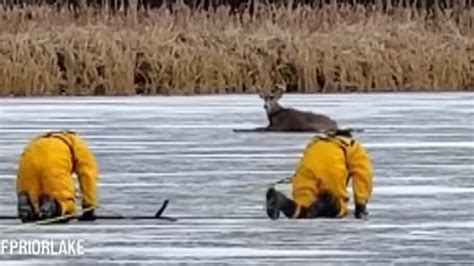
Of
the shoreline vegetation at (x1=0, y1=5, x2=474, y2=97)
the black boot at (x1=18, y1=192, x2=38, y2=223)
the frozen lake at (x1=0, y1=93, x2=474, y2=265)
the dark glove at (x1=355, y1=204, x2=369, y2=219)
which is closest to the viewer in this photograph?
the frozen lake at (x1=0, y1=93, x2=474, y2=265)

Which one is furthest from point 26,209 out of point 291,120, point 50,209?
point 291,120

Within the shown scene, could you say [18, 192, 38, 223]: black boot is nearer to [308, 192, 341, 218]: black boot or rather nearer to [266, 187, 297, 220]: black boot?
[266, 187, 297, 220]: black boot

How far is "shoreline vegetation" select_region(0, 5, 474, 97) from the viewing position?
24547mm

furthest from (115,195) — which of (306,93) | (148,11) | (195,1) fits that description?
(195,1)

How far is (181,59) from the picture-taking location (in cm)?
2498

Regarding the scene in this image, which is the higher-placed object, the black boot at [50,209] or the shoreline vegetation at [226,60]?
the black boot at [50,209]

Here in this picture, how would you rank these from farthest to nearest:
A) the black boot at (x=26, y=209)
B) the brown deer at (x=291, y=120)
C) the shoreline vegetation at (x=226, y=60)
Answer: the shoreline vegetation at (x=226, y=60) < the brown deer at (x=291, y=120) < the black boot at (x=26, y=209)

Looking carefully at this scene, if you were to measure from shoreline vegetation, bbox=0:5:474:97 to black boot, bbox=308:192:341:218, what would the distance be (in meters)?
14.0

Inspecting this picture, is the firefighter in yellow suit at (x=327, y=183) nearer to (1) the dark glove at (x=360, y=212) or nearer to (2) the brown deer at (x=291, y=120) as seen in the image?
(1) the dark glove at (x=360, y=212)

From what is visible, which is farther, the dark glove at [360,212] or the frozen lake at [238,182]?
the dark glove at [360,212]

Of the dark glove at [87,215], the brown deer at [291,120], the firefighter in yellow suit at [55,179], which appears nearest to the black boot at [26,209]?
the firefighter in yellow suit at [55,179]

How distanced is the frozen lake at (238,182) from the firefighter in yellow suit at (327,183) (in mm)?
108

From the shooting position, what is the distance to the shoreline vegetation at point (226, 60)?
24.5 metres

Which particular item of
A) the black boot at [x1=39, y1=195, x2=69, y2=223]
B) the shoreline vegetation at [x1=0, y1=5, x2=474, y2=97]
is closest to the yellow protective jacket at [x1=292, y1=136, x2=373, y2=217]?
the black boot at [x1=39, y1=195, x2=69, y2=223]
